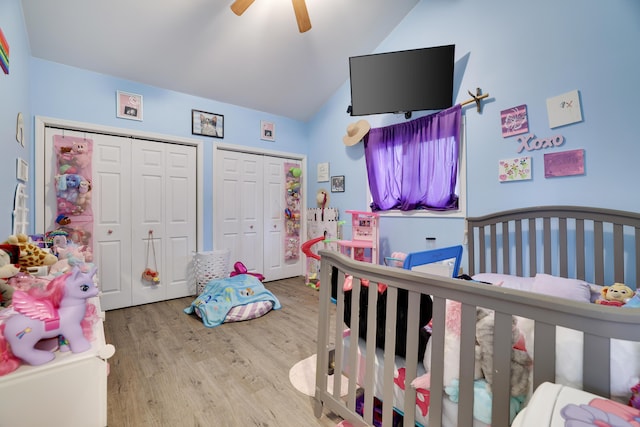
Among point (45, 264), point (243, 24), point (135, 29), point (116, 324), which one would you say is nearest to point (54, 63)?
point (135, 29)

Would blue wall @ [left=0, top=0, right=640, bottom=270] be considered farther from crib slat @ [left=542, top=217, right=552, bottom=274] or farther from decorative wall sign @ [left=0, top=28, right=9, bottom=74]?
crib slat @ [left=542, top=217, right=552, bottom=274]

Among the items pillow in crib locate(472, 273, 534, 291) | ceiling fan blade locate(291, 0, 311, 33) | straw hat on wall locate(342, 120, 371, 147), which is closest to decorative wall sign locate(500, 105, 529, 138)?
pillow in crib locate(472, 273, 534, 291)

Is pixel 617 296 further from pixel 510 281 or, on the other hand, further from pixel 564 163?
pixel 564 163

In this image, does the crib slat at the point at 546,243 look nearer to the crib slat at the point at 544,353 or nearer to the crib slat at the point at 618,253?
the crib slat at the point at 618,253

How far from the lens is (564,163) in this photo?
1.93 m

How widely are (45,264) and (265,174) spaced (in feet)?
8.65

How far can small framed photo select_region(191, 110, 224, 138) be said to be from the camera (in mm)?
3260

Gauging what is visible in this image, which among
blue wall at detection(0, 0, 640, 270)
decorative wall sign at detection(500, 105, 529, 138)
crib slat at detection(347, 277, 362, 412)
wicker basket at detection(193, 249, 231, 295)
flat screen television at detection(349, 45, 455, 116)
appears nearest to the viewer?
crib slat at detection(347, 277, 362, 412)

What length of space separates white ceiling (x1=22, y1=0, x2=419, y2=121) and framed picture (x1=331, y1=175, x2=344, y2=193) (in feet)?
3.92

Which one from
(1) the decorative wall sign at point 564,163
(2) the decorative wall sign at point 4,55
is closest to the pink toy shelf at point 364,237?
(1) the decorative wall sign at point 564,163

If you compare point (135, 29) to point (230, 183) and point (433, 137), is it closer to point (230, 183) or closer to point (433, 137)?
point (230, 183)

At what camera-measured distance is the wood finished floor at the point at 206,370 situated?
1.39m

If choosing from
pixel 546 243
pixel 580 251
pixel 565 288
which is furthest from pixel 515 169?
pixel 565 288

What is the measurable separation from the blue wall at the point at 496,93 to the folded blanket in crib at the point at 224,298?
740 mm
